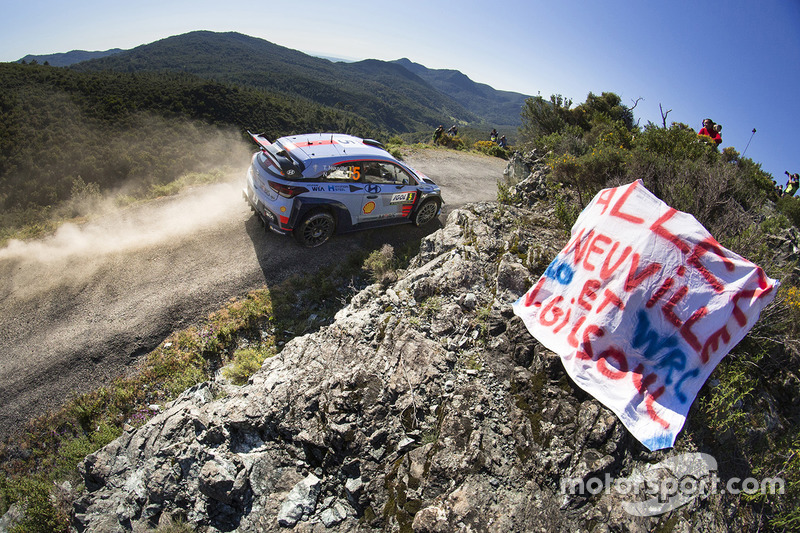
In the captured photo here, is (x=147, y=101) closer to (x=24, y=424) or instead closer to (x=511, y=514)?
(x=24, y=424)

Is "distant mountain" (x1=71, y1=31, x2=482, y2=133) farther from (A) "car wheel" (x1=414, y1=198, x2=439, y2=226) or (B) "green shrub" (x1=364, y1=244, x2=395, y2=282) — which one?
(B) "green shrub" (x1=364, y1=244, x2=395, y2=282)

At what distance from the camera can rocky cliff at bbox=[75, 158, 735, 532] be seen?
123 inches

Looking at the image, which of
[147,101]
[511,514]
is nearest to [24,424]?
[511,514]

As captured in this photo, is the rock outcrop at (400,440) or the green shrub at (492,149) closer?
the rock outcrop at (400,440)

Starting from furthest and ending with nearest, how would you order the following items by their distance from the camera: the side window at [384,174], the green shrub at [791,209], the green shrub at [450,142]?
the green shrub at [450,142] → the green shrub at [791,209] → the side window at [384,174]

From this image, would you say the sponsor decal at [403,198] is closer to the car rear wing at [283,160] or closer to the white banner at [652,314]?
the car rear wing at [283,160]

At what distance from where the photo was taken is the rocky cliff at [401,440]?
3.12 m

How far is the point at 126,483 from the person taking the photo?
14.1ft

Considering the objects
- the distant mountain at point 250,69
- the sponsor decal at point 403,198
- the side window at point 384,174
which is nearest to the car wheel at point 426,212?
the sponsor decal at point 403,198

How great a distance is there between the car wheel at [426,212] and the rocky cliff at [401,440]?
10.5ft

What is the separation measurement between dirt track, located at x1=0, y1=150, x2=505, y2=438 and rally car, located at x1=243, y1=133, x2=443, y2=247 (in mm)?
787

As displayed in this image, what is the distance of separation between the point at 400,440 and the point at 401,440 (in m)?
0.02

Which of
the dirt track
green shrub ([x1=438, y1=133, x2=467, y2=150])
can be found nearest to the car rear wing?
the dirt track

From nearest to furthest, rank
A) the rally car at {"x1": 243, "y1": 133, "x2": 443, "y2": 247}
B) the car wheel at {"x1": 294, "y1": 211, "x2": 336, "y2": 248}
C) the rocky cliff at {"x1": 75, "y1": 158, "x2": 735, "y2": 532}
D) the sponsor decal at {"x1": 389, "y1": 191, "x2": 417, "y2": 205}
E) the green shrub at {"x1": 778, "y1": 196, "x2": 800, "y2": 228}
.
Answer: the rocky cliff at {"x1": 75, "y1": 158, "x2": 735, "y2": 532}, the rally car at {"x1": 243, "y1": 133, "x2": 443, "y2": 247}, the car wheel at {"x1": 294, "y1": 211, "x2": 336, "y2": 248}, the sponsor decal at {"x1": 389, "y1": 191, "x2": 417, "y2": 205}, the green shrub at {"x1": 778, "y1": 196, "x2": 800, "y2": 228}
